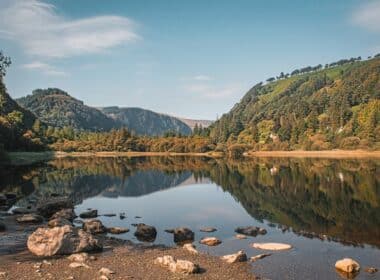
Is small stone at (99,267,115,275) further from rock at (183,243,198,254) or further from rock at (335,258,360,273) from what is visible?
rock at (335,258,360,273)

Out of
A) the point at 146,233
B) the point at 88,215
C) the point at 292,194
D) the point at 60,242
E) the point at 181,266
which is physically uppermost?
the point at 60,242

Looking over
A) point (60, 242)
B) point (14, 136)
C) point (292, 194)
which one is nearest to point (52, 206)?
point (60, 242)

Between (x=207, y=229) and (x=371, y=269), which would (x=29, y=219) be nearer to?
(x=207, y=229)

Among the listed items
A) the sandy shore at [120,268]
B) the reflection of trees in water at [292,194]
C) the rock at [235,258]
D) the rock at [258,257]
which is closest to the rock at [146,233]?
the sandy shore at [120,268]

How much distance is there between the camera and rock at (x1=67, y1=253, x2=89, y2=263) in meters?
25.6

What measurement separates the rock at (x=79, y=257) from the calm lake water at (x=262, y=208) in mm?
7800

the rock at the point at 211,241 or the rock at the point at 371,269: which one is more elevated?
the rock at the point at 371,269

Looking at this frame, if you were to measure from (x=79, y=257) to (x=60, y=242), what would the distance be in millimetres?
2146

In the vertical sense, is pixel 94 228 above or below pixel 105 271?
below

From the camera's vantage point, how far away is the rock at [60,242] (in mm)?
27078

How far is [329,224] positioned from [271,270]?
60.3 ft

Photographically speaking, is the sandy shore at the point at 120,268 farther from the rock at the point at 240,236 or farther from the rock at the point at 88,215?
the rock at the point at 88,215

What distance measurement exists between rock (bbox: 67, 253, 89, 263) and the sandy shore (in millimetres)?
312

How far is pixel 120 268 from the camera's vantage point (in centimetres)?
2431
